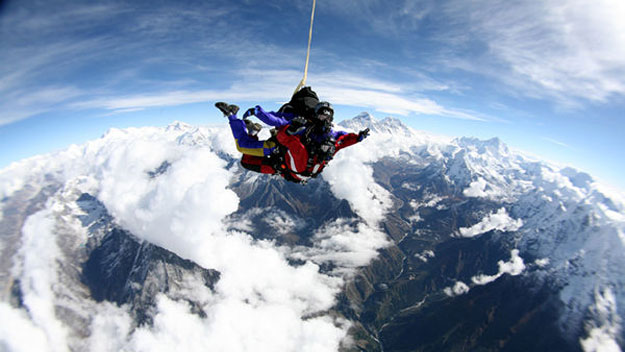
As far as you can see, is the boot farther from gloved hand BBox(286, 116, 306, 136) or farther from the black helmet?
the black helmet

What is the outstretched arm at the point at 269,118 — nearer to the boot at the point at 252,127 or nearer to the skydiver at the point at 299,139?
the skydiver at the point at 299,139

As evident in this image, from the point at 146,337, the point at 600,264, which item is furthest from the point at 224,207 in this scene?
the point at 600,264

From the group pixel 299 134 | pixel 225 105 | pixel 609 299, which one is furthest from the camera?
pixel 609 299

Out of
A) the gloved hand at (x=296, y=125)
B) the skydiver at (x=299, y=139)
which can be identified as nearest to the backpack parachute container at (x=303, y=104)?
the skydiver at (x=299, y=139)

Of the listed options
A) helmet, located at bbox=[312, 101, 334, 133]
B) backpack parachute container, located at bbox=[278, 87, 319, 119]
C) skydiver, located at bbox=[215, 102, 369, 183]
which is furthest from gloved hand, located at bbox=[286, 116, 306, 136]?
backpack parachute container, located at bbox=[278, 87, 319, 119]

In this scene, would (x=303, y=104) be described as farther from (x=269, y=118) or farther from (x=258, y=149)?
(x=258, y=149)

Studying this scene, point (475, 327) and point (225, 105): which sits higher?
point (225, 105)

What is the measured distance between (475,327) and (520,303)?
121 feet

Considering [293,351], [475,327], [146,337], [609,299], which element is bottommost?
[146,337]

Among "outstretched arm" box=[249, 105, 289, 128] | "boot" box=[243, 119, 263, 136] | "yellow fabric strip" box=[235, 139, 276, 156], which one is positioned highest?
"outstretched arm" box=[249, 105, 289, 128]

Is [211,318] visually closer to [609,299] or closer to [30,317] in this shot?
[30,317]

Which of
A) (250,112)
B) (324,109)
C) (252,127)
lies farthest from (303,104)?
(252,127)

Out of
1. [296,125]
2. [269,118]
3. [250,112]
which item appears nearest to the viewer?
[296,125]

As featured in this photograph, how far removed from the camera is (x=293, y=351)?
16988 cm
